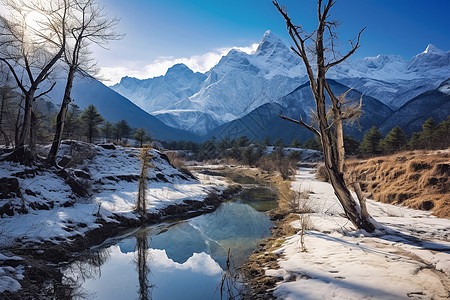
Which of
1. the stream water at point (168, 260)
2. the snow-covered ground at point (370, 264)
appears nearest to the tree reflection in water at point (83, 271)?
the stream water at point (168, 260)

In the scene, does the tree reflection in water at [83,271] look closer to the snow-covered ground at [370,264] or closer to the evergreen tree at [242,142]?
the snow-covered ground at [370,264]

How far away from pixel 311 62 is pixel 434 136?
48.6 meters

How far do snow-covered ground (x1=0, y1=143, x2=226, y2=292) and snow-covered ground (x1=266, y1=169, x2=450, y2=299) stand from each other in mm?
6857

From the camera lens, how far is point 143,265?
350 inches

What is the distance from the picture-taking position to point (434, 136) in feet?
140

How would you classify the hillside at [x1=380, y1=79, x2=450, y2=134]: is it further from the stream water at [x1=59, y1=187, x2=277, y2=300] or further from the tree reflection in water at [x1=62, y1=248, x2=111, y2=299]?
the tree reflection in water at [x1=62, y1=248, x2=111, y2=299]

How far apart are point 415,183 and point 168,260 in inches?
617

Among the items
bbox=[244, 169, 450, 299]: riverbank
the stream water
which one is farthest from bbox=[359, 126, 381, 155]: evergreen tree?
bbox=[244, 169, 450, 299]: riverbank

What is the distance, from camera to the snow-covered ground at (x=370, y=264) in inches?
183

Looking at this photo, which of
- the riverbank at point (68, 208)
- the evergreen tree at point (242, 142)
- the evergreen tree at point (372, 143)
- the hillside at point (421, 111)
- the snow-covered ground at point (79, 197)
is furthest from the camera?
the hillside at point (421, 111)

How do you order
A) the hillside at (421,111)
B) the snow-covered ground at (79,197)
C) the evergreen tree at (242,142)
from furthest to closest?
the hillside at (421,111) < the evergreen tree at (242,142) < the snow-covered ground at (79,197)

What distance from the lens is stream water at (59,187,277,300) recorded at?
7.06 metres

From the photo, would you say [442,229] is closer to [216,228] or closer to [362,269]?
[362,269]

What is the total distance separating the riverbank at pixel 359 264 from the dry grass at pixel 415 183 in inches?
119
